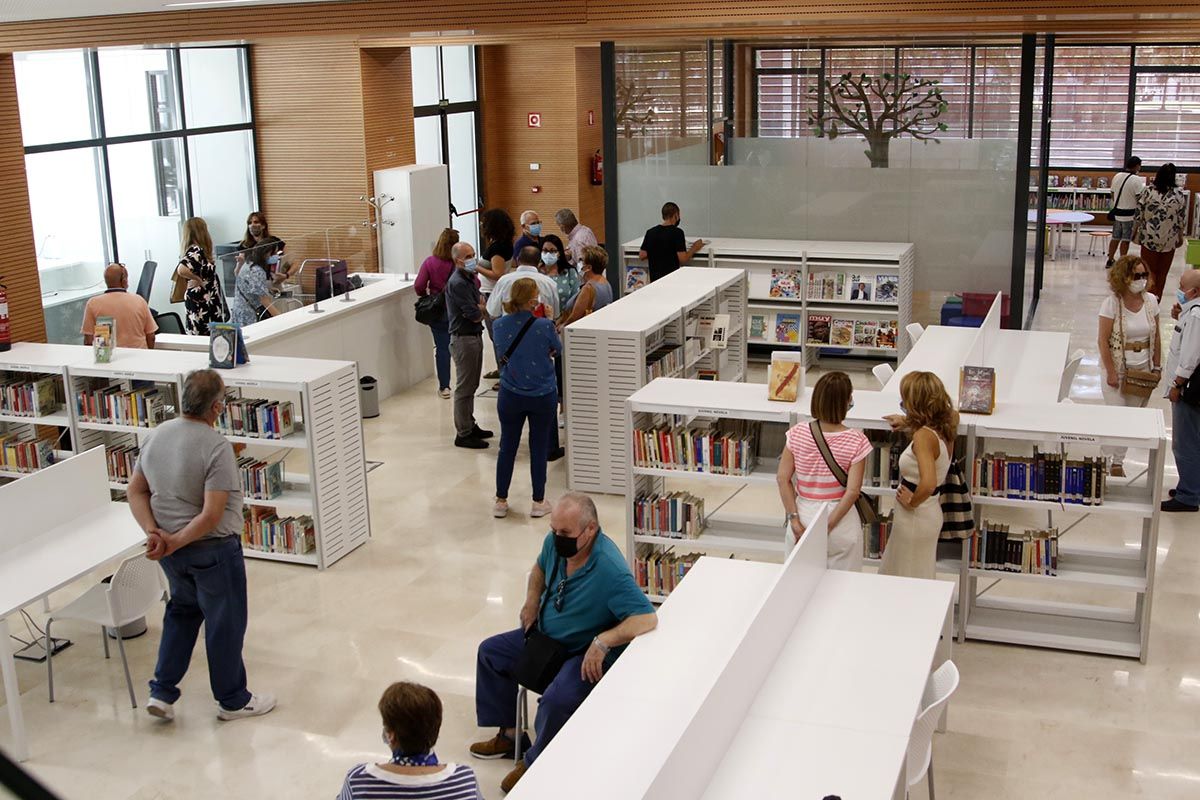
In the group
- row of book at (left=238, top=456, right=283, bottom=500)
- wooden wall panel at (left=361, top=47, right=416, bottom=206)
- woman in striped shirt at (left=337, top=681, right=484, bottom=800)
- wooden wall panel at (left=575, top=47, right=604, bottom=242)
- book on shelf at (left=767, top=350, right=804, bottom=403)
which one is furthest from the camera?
wooden wall panel at (left=575, top=47, right=604, bottom=242)

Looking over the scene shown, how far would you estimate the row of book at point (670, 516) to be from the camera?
22.1 ft

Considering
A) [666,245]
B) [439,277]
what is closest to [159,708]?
[439,277]

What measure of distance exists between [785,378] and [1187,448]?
3224 millimetres

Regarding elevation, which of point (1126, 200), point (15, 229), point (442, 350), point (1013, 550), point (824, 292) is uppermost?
point (15, 229)

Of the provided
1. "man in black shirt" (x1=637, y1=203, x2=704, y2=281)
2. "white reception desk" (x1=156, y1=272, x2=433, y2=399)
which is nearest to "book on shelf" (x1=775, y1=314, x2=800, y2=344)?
"man in black shirt" (x1=637, y1=203, x2=704, y2=281)

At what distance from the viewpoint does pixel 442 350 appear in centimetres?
1123

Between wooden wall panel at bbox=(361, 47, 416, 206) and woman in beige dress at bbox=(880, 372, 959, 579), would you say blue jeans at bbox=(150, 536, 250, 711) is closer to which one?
woman in beige dress at bbox=(880, 372, 959, 579)

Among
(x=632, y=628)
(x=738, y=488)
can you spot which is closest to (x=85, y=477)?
(x=632, y=628)

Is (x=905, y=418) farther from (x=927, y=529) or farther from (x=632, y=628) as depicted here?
(x=632, y=628)

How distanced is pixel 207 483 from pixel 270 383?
6.87ft

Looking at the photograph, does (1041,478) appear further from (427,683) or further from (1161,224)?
(1161,224)

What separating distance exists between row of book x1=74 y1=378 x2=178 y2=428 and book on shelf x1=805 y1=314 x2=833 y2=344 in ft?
21.0

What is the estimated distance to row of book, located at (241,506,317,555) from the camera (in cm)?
776

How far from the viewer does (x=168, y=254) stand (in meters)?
A: 12.5
